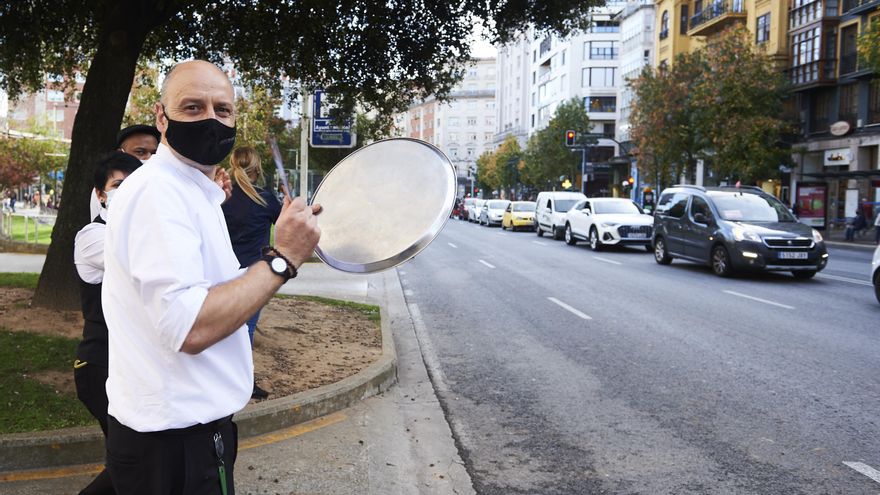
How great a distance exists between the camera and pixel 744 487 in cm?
447

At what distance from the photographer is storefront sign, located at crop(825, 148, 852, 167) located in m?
37.9

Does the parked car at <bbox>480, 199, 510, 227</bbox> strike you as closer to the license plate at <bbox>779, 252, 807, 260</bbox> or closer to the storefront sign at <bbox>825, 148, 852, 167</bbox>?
the storefront sign at <bbox>825, 148, 852, 167</bbox>

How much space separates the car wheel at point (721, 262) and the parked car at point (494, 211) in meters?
27.9

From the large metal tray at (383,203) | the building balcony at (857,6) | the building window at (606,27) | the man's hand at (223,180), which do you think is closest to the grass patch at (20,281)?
the man's hand at (223,180)

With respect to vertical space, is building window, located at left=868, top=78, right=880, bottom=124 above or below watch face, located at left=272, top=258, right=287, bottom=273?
above

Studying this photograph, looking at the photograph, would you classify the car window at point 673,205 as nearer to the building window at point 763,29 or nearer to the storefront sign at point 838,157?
the storefront sign at point 838,157

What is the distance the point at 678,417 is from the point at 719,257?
11.4 metres

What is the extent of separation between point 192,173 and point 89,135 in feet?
21.0

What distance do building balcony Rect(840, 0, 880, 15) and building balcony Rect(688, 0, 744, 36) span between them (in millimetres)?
8526

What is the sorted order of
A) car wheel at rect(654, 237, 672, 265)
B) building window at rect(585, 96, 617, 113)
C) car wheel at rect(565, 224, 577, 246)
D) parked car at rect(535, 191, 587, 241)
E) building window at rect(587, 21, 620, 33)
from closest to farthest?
1. car wheel at rect(654, 237, 672, 265)
2. car wheel at rect(565, 224, 577, 246)
3. parked car at rect(535, 191, 587, 241)
4. building window at rect(587, 21, 620, 33)
5. building window at rect(585, 96, 617, 113)

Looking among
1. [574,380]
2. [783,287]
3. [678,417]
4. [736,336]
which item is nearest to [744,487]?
[678,417]

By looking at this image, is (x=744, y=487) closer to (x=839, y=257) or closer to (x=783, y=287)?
(x=783, y=287)

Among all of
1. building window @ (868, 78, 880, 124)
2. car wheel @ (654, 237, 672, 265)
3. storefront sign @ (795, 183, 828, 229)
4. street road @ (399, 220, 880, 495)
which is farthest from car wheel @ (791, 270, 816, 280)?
building window @ (868, 78, 880, 124)

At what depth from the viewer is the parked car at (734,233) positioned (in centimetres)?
1556
